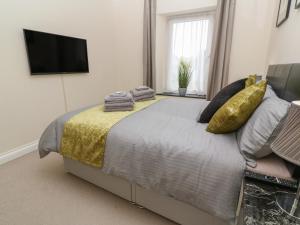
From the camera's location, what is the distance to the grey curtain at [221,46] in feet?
9.05

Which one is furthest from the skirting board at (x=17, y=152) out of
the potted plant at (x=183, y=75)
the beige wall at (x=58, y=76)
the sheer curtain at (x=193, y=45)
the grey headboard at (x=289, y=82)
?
the grey headboard at (x=289, y=82)

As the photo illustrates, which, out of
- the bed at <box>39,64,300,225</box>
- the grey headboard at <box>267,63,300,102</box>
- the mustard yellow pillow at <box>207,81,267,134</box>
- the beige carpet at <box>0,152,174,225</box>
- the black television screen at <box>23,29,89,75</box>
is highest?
the black television screen at <box>23,29,89,75</box>

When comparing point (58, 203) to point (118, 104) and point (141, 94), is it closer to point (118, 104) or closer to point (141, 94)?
point (118, 104)

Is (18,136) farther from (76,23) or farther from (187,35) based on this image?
(187,35)

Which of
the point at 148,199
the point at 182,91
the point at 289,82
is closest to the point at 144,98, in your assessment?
the point at 182,91

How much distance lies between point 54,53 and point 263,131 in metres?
2.72

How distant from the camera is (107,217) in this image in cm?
146

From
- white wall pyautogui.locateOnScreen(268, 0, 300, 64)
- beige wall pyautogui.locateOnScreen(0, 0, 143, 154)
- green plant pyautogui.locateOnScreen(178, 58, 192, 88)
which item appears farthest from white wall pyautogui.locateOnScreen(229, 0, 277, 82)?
beige wall pyautogui.locateOnScreen(0, 0, 143, 154)

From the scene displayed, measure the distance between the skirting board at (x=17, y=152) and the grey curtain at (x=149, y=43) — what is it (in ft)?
7.30

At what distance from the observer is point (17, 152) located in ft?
7.58

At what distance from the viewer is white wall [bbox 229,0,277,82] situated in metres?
2.64

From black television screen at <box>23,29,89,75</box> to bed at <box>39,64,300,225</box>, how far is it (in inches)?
46.3

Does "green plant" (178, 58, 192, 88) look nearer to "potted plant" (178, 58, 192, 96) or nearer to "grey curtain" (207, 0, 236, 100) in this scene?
"potted plant" (178, 58, 192, 96)

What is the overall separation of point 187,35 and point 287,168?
304 cm
